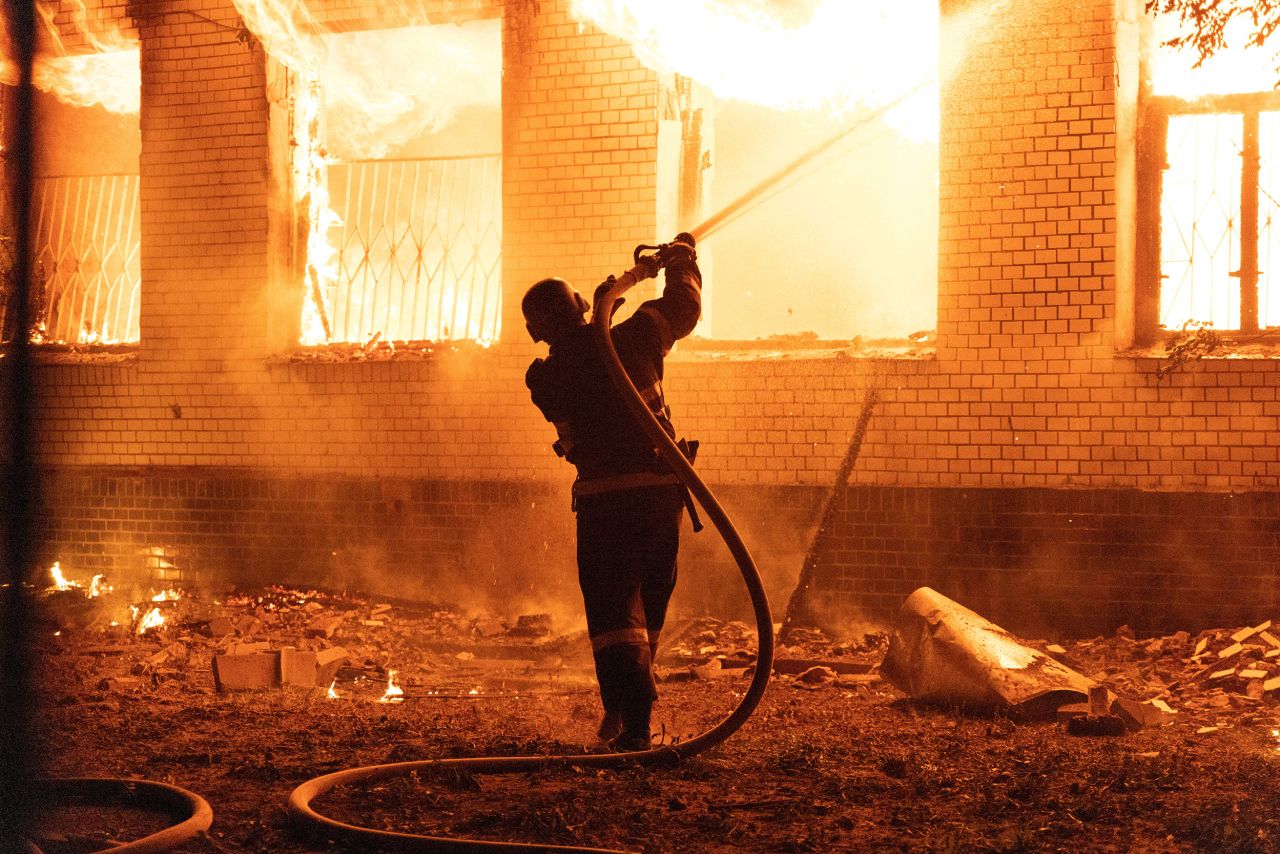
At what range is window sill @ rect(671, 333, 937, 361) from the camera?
745 cm

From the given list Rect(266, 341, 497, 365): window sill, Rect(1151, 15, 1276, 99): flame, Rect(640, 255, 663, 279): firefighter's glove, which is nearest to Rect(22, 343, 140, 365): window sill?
Rect(266, 341, 497, 365): window sill

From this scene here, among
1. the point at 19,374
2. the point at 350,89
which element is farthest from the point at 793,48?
the point at 19,374

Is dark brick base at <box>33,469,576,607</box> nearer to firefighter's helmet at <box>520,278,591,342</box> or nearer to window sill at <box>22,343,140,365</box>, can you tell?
window sill at <box>22,343,140,365</box>

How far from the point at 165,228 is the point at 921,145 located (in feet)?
19.4

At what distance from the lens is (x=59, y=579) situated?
9289 millimetres

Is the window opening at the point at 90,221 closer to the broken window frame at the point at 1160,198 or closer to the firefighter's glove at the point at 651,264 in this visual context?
the firefighter's glove at the point at 651,264

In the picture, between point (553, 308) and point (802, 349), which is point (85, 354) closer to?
point (802, 349)

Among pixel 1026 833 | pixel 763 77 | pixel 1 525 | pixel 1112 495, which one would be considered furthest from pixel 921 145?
pixel 1 525

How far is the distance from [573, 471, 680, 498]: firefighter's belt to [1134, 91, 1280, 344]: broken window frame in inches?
155

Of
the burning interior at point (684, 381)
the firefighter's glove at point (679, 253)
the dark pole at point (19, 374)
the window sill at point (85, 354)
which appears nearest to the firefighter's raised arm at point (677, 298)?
the firefighter's glove at point (679, 253)

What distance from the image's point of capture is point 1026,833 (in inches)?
136

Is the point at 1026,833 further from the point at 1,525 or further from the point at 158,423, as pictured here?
the point at 1,525

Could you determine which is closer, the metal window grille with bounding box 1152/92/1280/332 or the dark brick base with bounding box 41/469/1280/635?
the dark brick base with bounding box 41/469/1280/635

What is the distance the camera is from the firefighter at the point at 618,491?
476cm
